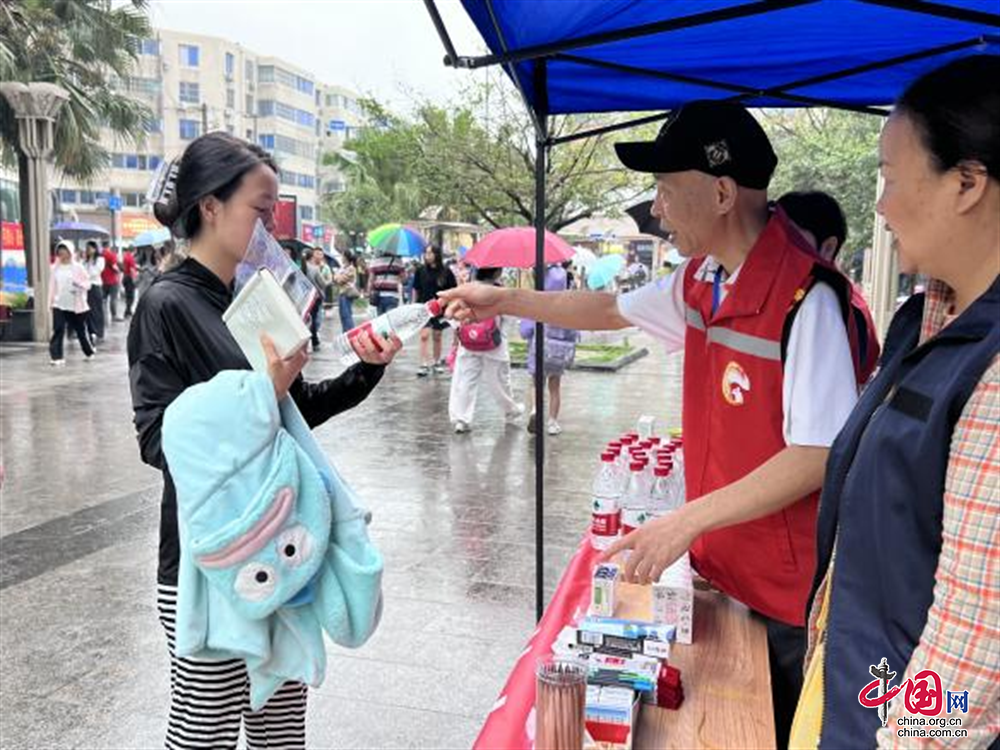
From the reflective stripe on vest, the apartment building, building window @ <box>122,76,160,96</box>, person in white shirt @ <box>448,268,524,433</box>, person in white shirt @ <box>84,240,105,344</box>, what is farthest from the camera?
building window @ <box>122,76,160,96</box>

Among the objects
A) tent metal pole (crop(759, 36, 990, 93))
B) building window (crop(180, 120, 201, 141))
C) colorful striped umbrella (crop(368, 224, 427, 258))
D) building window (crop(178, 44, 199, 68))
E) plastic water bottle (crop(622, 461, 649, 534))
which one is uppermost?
building window (crop(178, 44, 199, 68))

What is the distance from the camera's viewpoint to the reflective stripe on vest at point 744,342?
180cm

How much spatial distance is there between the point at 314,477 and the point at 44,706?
2313 mm

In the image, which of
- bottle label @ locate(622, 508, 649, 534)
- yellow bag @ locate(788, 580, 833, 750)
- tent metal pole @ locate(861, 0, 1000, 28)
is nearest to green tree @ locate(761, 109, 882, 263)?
tent metal pole @ locate(861, 0, 1000, 28)

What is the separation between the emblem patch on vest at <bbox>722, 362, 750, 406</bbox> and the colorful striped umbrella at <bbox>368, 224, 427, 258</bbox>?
51.1 feet

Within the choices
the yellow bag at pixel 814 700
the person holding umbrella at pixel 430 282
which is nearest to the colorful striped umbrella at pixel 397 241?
the person holding umbrella at pixel 430 282

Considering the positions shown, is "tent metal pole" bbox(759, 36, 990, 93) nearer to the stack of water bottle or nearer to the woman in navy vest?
the stack of water bottle

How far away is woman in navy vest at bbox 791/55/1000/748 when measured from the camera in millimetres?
995

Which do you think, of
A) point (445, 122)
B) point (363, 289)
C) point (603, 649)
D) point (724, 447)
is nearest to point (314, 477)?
point (603, 649)

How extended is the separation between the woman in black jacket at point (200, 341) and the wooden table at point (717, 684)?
3.14ft

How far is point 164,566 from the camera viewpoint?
206 centimetres

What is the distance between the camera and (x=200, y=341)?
202 centimetres

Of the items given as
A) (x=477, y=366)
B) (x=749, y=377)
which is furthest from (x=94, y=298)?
(x=749, y=377)

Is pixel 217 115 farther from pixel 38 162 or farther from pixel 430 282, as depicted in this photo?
pixel 430 282
